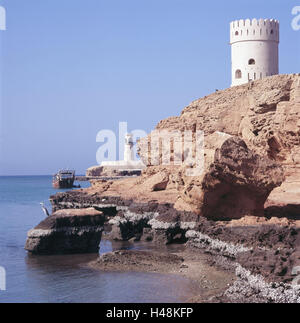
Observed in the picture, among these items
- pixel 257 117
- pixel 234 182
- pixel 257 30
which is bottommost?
pixel 234 182

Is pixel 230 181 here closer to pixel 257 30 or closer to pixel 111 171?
pixel 257 30

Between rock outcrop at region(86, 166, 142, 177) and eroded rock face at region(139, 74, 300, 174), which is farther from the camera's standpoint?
rock outcrop at region(86, 166, 142, 177)

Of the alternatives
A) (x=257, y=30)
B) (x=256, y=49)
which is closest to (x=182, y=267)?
(x=256, y=49)

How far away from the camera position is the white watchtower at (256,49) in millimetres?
43469

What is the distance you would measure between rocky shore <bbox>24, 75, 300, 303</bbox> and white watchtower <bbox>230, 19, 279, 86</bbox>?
344 inches

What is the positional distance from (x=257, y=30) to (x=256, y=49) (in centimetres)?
156

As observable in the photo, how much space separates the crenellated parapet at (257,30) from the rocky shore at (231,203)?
33.7ft

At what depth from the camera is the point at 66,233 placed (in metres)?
21.3

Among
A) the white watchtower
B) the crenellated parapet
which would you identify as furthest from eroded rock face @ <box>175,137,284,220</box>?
the crenellated parapet

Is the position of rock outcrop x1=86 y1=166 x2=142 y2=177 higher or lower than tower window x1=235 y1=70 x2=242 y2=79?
lower

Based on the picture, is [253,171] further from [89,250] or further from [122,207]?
[122,207]

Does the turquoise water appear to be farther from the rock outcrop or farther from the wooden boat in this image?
the rock outcrop

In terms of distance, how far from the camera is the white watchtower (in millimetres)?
43469
